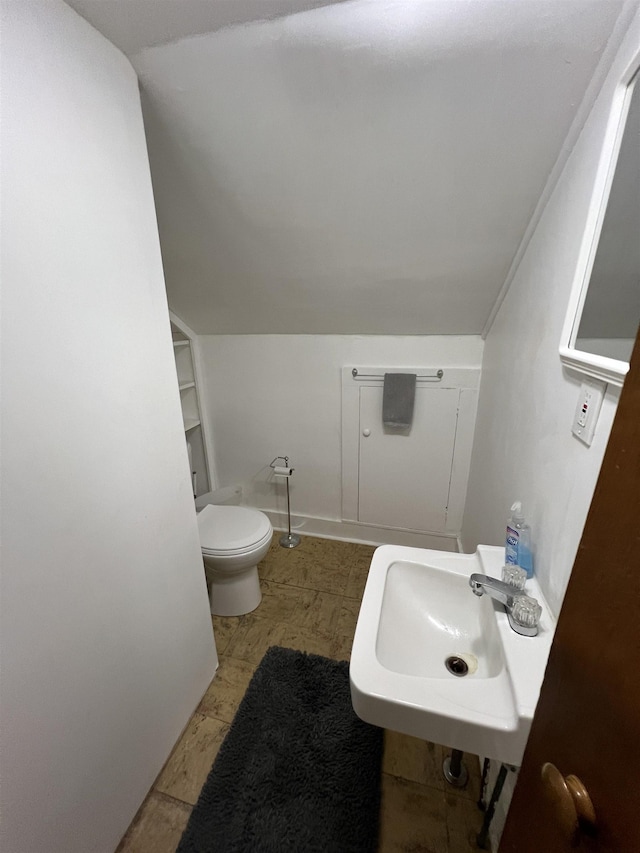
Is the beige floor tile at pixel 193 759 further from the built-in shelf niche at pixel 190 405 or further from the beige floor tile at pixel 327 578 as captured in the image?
the built-in shelf niche at pixel 190 405

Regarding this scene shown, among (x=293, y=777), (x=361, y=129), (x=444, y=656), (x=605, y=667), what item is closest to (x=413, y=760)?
(x=293, y=777)

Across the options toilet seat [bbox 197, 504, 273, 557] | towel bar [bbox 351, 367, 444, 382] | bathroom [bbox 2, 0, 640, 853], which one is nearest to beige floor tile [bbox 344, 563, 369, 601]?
toilet seat [bbox 197, 504, 273, 557]

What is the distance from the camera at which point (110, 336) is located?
2.77 feet

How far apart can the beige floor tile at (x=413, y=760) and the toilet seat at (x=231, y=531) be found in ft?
2.93

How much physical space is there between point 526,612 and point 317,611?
47.9 inches

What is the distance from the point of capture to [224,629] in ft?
5.55

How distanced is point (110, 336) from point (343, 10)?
907 mm

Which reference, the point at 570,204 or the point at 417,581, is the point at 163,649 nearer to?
the point at 417,581

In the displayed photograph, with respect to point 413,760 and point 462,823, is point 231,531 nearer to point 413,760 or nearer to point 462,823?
point 413,760

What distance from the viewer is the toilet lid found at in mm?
1582

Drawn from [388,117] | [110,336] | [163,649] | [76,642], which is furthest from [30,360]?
[388,117]

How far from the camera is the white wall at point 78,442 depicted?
0.65 metres

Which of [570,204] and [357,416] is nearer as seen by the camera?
[570,204]

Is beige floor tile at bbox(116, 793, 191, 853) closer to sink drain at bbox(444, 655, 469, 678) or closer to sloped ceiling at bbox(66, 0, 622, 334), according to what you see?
sink drain at bbox(444, 655, 469, 678)
